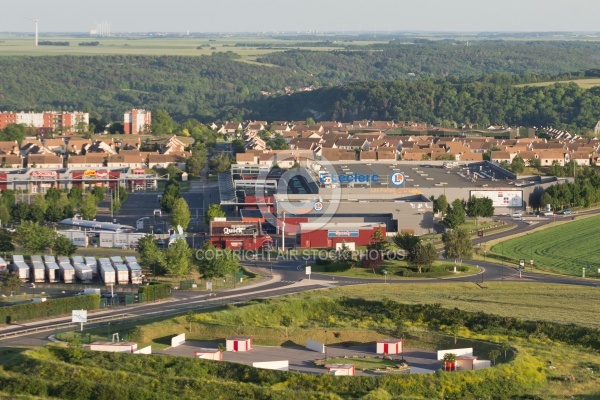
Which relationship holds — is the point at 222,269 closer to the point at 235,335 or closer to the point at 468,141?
the point at 235,335

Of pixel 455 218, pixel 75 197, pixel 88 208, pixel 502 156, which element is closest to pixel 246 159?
pixel 502 156

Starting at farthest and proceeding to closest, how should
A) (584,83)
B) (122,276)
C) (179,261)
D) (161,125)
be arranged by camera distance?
(584,83)
(161,125)
(179,261)
(122,276)

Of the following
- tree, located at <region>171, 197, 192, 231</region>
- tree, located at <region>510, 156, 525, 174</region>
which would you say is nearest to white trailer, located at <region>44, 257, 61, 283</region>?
tree, located at <region>171, 197, 192, 231</region>

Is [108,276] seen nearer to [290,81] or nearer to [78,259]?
[78,259]

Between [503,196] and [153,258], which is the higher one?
[503,196]

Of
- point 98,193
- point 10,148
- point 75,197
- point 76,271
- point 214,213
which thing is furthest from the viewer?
point 10,148

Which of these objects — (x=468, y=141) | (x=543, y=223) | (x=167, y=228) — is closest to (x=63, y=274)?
(x=167, y=228)
